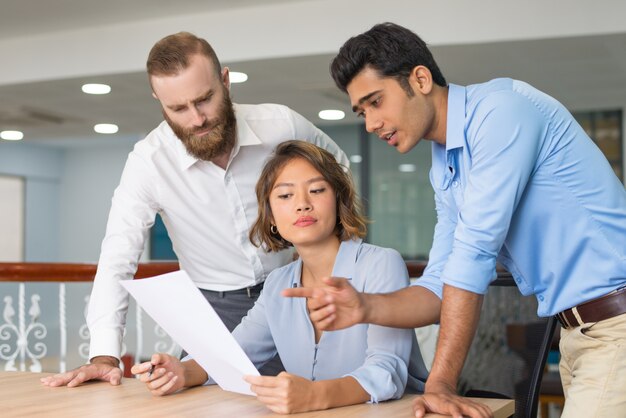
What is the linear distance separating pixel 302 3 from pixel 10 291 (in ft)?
16.1

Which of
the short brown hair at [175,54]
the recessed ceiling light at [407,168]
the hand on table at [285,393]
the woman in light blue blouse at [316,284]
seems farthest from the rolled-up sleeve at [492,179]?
the recessed ceiling light at [407,168]

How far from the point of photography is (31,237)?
479 inches

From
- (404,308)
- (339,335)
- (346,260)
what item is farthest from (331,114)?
(404,308)

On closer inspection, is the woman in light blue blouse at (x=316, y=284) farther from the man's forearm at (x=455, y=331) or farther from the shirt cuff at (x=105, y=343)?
the shirt cuff at (x=105, y=343)

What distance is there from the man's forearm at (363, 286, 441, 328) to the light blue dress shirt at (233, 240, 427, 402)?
0.14 ft

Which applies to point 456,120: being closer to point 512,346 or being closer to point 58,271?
point 512,346

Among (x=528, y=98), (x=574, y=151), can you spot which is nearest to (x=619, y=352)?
(x=574, y=151)

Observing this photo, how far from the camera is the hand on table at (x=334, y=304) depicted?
60.0 inches

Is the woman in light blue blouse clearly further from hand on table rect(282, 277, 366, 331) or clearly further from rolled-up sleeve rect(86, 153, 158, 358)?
rolled-up sleeve rect(86, 153, 158, 358)

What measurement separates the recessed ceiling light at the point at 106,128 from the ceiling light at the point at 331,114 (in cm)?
226

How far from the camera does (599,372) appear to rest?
1.58m

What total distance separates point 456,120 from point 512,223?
241mm

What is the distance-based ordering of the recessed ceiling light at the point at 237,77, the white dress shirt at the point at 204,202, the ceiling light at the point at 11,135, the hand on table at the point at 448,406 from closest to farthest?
the hand on table at the point at 448,406 → the white dress shirt at the point at 204,202 → the recessed ceiling light at the point at 237,77 → the ceiling light at the point at 11,135

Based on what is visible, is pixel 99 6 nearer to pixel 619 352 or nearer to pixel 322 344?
pixel 322 344
